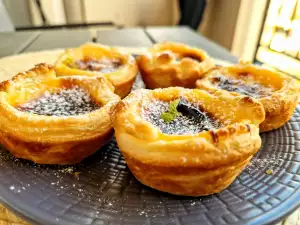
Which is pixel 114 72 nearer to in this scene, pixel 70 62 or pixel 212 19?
pixel 70 62

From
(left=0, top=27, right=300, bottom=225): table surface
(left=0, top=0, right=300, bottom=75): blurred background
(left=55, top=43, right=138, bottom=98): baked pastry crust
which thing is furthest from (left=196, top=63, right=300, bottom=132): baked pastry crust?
(left=0, top=0, right=300, bottom=75): blurred background

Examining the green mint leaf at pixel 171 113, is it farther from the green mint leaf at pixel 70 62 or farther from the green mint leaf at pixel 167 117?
the green mint leaf at pixel 70 62

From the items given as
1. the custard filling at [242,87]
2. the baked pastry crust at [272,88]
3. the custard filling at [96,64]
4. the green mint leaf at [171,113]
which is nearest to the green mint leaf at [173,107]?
the green mint leaf at [171,113]

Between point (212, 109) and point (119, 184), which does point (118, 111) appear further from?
point (212, 109)

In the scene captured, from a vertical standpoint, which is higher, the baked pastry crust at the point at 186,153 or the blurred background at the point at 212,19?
the baked pastry crust at the point at 186,153

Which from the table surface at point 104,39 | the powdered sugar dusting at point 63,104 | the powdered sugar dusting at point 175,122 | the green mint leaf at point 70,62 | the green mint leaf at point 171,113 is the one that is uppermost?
the green mint leaf at point 171,113

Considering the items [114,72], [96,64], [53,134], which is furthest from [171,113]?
[96,64]

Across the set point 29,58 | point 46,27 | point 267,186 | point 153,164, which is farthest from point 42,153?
point 46,27
